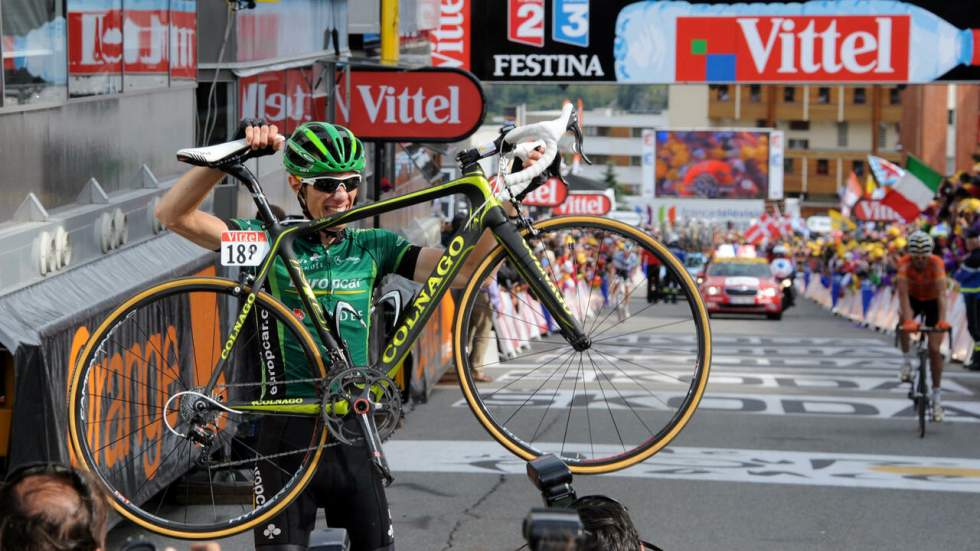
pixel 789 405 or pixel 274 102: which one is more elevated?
pixel 274 102

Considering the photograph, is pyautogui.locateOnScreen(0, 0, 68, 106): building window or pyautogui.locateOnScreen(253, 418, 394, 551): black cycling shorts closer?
pyautogui.locateOnScreen(253, 418, 394, 551): black cycling shorts

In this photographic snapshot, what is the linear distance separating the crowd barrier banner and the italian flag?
222cm

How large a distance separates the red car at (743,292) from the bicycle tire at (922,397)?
28.1 metres

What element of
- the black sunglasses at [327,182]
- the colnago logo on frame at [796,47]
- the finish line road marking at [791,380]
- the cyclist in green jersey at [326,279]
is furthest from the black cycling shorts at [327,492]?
the colnago logo on frame at [796,47]

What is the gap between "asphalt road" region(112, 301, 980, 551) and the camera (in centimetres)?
1012

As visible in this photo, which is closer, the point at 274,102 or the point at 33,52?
the point at 33,52

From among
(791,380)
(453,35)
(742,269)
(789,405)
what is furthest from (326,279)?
(742,269)

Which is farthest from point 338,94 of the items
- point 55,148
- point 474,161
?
point 474,161

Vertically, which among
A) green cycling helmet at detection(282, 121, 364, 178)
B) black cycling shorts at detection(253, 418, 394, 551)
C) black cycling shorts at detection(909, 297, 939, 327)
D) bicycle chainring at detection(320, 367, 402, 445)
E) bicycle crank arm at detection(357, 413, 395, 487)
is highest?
green cycling helmet at detection(282, 121, 364, 178)

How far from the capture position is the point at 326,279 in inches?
202

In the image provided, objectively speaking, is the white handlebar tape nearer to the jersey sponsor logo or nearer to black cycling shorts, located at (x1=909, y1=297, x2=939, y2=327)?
the jersey sponsor logo

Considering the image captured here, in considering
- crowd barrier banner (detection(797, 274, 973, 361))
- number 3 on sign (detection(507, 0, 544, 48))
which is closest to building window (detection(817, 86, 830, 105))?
crowd barrier banner (detection(797, 274, 973, 361))

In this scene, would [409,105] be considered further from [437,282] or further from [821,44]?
[437,282]

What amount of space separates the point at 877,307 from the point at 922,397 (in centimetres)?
2600
